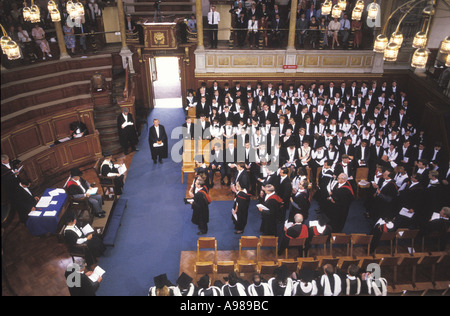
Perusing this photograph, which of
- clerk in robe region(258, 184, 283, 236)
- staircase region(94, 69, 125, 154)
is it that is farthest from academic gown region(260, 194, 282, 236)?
staircase region(94, 69, 125, 154)

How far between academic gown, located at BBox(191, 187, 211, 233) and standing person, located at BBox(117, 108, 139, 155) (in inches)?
160

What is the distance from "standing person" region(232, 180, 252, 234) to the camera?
21.6 ft

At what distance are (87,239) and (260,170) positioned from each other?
4.06m

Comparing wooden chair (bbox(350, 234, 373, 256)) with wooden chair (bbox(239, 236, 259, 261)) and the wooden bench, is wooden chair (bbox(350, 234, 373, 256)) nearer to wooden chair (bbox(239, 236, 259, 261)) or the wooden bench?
wooden chair (bbox(239, 236, 259, 261))

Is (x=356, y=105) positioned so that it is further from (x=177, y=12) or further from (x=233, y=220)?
(x=177, y=12)

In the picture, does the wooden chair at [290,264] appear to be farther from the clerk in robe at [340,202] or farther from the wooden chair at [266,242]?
the clerk in robe at [340,202]

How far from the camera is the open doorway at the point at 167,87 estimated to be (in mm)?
13555

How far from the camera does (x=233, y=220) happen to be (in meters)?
6.99

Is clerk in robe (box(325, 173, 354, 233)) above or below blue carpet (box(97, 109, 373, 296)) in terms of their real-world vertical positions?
above

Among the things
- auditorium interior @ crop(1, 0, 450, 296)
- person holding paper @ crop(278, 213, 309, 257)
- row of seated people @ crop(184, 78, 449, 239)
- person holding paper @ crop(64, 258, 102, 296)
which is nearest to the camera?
person holding paper @ crop(64, 258, 102, 296)

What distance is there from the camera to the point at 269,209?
638 cm

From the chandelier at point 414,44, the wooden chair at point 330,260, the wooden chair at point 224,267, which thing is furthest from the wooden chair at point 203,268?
the chandelier at point 414,44

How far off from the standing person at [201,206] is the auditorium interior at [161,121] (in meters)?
0.30

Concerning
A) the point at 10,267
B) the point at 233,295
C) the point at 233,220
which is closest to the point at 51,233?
the point at 10,267
